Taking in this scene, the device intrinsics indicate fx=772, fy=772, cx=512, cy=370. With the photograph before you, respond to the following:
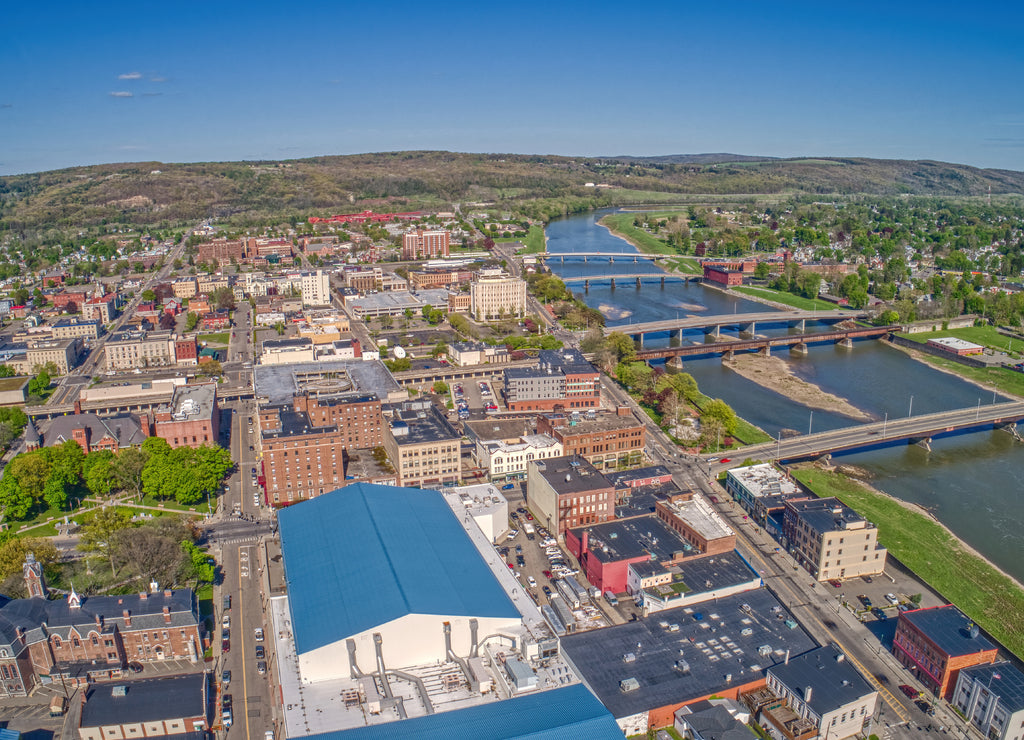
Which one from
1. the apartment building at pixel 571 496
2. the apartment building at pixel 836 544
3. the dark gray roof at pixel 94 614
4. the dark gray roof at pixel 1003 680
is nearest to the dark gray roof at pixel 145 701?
the dark gray roof at pixel 94 614

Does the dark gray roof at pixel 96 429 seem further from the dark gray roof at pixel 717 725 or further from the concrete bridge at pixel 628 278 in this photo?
the concrete bridge at pixel 628 278

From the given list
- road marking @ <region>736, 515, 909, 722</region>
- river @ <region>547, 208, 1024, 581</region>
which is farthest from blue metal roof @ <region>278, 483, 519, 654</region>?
river @ <region>547, 208, 1024, 581</region>

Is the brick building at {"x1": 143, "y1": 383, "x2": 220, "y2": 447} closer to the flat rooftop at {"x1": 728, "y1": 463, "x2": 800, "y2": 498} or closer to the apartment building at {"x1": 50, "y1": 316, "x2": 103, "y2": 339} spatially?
the flat rooftop at {"x1": 728, "y1": 463, "x2": 800, "y2": 498}

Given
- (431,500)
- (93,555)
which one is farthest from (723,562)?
(93,555)

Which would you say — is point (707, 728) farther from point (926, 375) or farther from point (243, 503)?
point (926, 375)

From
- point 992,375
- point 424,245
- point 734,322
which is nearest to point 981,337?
point 992,375

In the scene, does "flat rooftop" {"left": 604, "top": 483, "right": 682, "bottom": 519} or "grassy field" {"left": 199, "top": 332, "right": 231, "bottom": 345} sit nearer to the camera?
"flat rooftop" {"left": 604, "top": 483, "right": 682, "bottom": 519}

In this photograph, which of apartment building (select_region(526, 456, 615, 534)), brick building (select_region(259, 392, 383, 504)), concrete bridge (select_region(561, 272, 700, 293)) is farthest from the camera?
concrete bridge (select_region(561, 272, 700, 293))

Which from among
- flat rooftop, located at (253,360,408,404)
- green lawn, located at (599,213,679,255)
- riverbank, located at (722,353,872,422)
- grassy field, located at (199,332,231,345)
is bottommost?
riverbank, located at (722,353,872,422)
